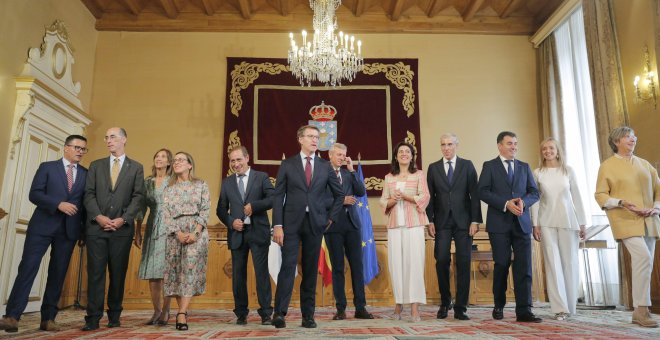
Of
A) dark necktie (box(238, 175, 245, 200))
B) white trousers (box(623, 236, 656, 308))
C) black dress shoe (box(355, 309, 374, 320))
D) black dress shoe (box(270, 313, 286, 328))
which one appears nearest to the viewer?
black dress shoe (box(270, 313, 286, 328))

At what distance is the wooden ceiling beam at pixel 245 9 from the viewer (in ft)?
23.4

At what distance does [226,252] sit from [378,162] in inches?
100

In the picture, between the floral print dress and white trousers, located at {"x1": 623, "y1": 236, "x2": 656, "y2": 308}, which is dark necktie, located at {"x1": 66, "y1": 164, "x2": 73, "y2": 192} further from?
white trousers, located at {"x1": 623, "y1": 236, "x2": 656, "y2": 308}

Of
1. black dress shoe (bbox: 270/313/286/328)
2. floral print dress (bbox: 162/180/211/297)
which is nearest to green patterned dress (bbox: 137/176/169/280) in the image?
floral print dress (bbox: 162/180/211/297)

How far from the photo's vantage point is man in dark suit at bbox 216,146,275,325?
12.5ft

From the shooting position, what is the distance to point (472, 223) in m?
4.09

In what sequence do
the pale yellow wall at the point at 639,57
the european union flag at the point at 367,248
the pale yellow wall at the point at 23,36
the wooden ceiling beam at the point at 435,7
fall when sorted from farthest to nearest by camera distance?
the wooden ceiling beam at the point at 435,7
the european union flag at the point at 367,248
the pale yellow wall at the point at 23,36
the pale yellow wall at the point at 639,57

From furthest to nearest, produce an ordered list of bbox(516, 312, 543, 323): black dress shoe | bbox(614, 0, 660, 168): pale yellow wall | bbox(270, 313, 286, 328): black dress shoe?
1. bbox(614, 0, 660, 168): pale yellow wall
2. bbox(516, 312, 543, 323): black dress shoe
3. bbox(270, 313, 286, 328): black dress shoe

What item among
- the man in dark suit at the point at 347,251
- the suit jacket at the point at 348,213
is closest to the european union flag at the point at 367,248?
the suit jacket at the point at 348,213

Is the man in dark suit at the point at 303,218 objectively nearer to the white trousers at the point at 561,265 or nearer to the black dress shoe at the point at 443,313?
the black dress shoe at the point at 443,313

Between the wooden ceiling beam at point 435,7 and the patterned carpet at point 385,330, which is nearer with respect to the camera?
the patterned carpet at point 385,330

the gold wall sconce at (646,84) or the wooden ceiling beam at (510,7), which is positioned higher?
the wooden ceiling beam at (510,7)

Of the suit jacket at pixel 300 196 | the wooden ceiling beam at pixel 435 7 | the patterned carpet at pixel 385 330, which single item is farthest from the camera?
the wooden ceiling beam at pixel 435 7

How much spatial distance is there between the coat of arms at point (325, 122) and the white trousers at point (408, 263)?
11.3 feet
